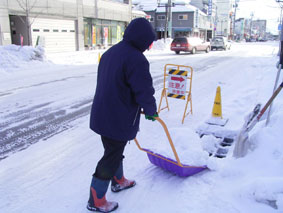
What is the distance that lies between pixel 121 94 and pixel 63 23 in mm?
23312

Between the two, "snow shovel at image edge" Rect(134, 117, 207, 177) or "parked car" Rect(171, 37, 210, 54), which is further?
"parked car" Rect(171, 37, 210, 54)

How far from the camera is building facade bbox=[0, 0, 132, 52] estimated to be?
1889cm

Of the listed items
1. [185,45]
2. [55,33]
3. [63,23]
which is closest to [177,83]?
[185,45]

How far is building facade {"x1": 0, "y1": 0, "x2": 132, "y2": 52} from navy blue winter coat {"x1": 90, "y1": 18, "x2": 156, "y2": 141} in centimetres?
1520

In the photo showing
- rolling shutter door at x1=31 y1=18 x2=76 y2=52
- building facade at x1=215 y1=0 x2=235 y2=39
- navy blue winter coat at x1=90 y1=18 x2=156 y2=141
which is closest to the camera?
navy blue winter coat at x1=90 y1=18 x2=156 y2=141

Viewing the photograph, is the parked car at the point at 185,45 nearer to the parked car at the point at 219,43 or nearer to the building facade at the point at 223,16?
the parked car at the point at 219,43

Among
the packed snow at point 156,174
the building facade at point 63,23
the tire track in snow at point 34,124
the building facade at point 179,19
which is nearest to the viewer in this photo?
the packed snow at point 156,174

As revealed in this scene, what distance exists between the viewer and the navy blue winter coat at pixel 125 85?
238cm

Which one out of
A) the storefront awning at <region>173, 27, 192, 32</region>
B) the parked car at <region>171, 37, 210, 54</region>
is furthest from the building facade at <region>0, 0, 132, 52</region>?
the storefront awning at <region>173, 27, 192, 32</region>

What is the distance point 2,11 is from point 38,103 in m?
14.6

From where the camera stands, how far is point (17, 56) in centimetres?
1369

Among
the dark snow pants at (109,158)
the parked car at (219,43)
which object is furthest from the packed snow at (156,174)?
the parked car at (219,43)

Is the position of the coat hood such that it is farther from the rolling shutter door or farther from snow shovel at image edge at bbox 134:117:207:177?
the rolling shutter door

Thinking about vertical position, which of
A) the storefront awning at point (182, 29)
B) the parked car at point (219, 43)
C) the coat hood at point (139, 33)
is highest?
the storefront awning at point (182, 29)
